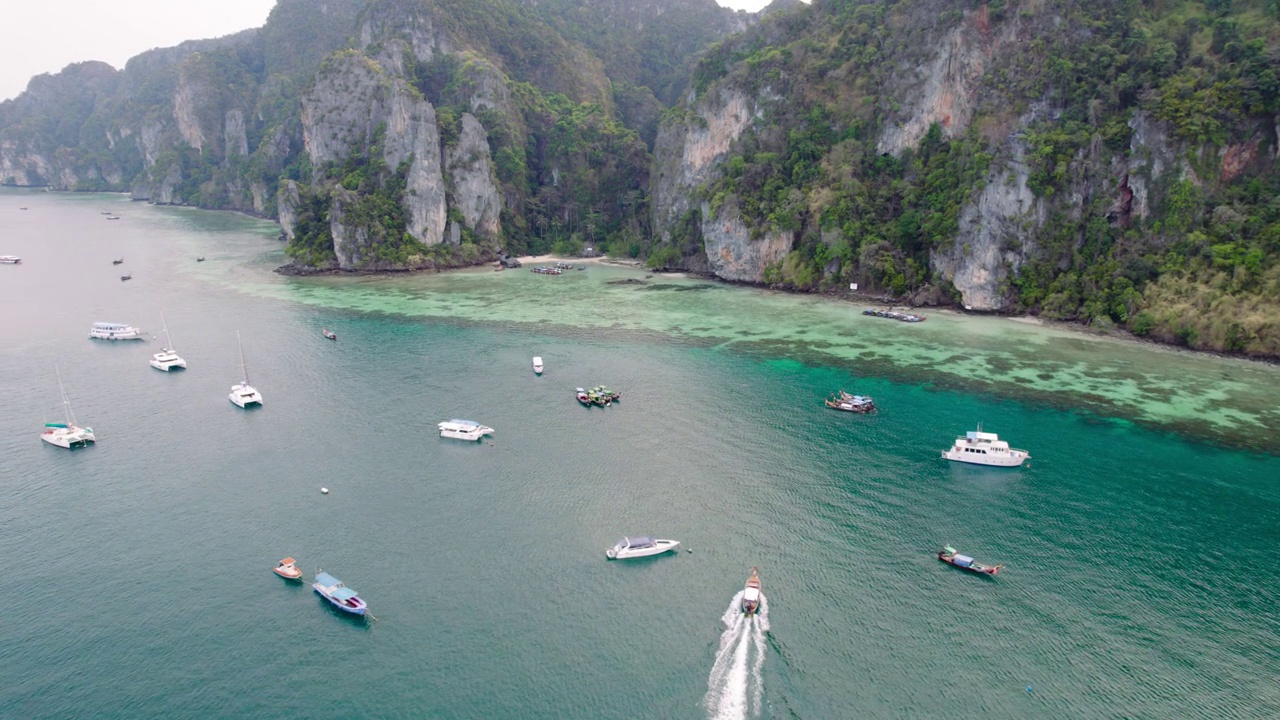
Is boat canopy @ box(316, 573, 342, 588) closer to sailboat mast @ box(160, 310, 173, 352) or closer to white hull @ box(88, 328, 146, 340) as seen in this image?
sailboat mast @ box(160, 310, 173, 352)

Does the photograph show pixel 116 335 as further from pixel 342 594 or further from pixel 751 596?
pixel 751 596

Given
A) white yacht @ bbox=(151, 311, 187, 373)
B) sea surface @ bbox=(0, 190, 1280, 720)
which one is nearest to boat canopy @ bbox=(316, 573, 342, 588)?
sea surface @ bbox=(0, 190, 1280, 720)

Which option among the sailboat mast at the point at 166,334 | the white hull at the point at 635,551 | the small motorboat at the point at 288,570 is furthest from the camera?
the sailboat mast at the point at 166,334

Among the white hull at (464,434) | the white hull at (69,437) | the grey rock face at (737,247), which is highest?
the grey rock face at (737,247)

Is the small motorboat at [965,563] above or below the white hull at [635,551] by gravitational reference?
above

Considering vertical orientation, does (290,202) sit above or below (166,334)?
above

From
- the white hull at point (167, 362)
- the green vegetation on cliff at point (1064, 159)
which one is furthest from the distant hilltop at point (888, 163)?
the white hull at point (167, 362)

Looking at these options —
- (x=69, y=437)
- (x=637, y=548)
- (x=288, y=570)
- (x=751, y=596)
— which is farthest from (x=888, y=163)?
(x=69, y=437)

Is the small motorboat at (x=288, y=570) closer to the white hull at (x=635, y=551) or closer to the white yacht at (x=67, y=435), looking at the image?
the white hull at (x=635, y=551)
